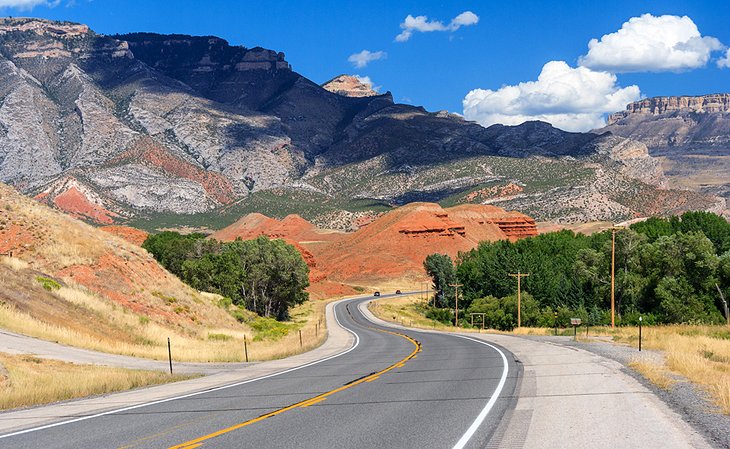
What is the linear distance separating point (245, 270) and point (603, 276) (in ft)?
132

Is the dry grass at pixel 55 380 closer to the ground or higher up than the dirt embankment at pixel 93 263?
closer to the ground

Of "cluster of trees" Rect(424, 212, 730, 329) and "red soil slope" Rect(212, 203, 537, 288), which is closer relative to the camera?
"cluster of trees" Rect(424, 212, 730, 329)

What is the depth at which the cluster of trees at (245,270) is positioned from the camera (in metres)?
73.0

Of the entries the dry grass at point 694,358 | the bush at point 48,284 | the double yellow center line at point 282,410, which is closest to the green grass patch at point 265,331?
the bush at point 48,284

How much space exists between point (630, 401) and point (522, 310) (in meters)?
73.6

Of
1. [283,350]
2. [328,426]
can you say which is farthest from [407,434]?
[283,350]

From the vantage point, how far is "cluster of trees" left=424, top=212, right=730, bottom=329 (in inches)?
2608

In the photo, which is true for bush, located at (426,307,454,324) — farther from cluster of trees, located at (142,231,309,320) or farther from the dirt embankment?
the dirt embankment

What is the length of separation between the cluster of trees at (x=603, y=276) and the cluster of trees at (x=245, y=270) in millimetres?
24681

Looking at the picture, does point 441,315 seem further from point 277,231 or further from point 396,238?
point 277,231

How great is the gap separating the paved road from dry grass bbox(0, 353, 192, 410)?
113 inches

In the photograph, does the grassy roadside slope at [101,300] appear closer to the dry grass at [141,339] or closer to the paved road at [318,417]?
the dry grass at [141,339]

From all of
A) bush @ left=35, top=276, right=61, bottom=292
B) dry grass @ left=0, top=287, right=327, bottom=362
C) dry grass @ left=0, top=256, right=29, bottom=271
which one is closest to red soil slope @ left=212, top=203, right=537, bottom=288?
dry grass @ left=0, top=287, right=327, bottom=362

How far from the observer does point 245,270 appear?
81.8 metres
